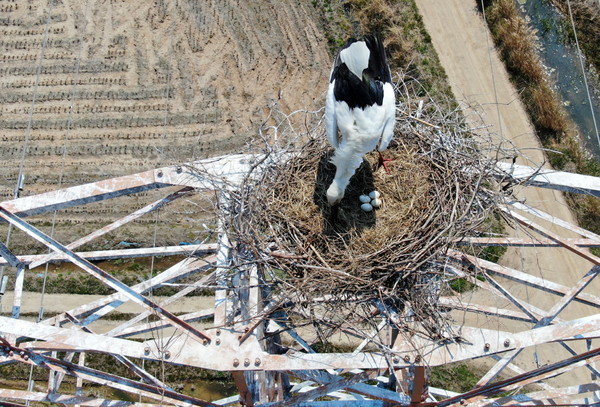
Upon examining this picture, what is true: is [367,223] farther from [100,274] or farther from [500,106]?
[500,106]

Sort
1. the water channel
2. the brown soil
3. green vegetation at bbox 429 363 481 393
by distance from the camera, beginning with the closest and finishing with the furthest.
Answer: green vegetation at bbox 429 363 481 393, the brown soil, the water channel

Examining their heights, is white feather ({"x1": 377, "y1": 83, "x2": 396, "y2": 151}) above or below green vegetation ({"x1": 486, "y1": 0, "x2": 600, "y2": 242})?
below

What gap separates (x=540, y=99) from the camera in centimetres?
1100

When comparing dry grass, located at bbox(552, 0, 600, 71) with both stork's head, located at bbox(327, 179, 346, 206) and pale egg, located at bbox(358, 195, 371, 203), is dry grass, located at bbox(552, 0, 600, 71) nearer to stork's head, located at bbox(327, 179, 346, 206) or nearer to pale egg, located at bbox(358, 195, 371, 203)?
pale egg, located at bbox(358, 195, 371, 203)

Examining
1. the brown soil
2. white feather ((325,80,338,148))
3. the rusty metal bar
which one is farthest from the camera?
the brown soil

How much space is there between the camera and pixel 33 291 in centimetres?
1073

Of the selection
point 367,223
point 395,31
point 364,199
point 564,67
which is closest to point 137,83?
point 395,31

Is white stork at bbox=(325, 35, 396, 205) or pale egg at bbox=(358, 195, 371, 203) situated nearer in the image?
white stork at bbox=(325, 35, 396, 205)

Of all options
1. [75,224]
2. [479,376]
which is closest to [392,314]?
[479,376]

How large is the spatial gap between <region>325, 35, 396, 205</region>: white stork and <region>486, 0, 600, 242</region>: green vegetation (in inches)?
218

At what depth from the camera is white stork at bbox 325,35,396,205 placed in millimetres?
6082

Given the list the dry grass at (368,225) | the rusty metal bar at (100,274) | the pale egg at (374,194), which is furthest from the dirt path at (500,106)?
the rusty metal bar at (100,274)

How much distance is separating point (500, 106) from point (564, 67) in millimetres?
1486

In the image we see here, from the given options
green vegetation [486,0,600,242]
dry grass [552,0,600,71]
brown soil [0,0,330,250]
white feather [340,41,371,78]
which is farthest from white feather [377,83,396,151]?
dry grass [552,0,600,71]
